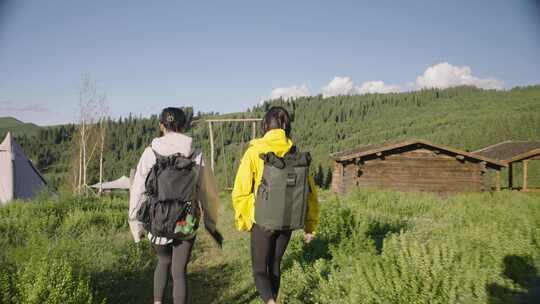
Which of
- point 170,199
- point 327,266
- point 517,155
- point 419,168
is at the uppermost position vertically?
point 517,155

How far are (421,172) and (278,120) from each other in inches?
777

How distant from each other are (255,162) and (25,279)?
2.33 meters

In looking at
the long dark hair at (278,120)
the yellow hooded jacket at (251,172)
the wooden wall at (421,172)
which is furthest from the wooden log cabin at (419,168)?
the yellow hooded jacket at (251,172)

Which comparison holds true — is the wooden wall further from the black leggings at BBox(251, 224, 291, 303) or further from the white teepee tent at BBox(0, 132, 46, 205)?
the black leggings at BBox(251, 224, 291, 303)

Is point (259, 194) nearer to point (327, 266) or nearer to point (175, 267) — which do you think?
point (175, 267)

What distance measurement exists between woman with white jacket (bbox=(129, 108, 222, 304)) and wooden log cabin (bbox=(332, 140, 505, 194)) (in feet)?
59.7

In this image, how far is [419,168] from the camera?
69.9 ft

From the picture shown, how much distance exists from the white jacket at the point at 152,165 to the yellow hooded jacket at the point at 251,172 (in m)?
0.37

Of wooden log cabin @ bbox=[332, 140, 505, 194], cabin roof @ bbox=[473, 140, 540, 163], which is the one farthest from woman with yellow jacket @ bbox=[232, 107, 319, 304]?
cabin roof @ bbox=[473, 140, 540, 163]

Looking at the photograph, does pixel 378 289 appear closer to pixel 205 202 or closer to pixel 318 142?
pixel 205 202

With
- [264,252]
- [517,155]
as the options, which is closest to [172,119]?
[264,252]

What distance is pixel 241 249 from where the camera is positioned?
7051mm

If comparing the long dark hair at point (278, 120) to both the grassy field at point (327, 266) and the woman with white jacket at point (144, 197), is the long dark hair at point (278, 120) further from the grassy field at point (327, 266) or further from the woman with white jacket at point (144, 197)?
the grassy field at point (327, 266)

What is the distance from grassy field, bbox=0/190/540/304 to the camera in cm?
317
